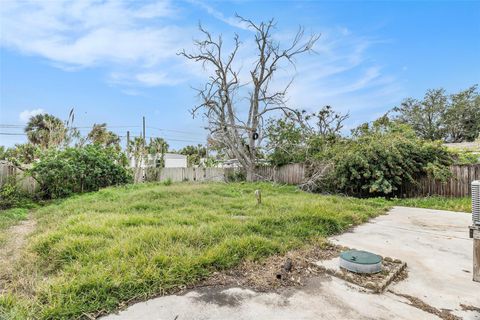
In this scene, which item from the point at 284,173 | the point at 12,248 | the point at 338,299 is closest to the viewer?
the point at 338,299

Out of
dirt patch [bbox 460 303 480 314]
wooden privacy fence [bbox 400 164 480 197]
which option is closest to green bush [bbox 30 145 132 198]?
dirt patch [bbox 460 303 480 314]

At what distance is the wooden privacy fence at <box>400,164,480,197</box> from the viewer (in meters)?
7.88

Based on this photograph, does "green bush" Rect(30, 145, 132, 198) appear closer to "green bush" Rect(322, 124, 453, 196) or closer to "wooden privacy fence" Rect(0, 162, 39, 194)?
"wooden privacy fence" Rect(0, 162, 39, 194)

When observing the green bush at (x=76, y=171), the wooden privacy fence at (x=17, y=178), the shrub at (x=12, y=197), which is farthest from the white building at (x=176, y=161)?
the shrub at (x=12, y=197)

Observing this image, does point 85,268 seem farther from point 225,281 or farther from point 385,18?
point 385,18

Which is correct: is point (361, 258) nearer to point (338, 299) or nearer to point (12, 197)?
point (338, 299)

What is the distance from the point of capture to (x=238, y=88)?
13242 mm

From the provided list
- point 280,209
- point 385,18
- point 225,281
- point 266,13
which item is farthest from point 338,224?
point 266,13

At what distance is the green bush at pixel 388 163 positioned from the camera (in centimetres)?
839

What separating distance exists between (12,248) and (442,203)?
9592 millimetres

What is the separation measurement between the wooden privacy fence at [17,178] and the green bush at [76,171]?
25 cm

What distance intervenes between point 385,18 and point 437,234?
4879 mm

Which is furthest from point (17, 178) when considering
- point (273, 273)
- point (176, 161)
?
point (176, 161)

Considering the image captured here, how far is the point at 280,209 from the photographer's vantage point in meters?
5.28
